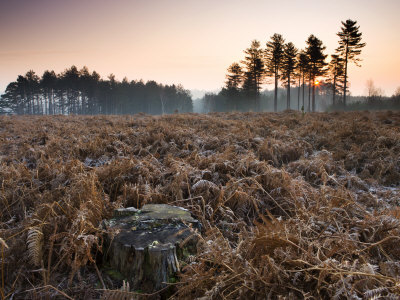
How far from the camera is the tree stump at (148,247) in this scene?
2.16 metres

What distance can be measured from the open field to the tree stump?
0.15 meters

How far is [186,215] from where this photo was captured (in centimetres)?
286

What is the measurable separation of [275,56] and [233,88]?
620 inches

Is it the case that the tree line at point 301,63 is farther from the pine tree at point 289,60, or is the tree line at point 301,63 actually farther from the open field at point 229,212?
the open field at point 229,212

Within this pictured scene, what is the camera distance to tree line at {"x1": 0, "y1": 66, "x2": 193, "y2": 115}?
7400cm

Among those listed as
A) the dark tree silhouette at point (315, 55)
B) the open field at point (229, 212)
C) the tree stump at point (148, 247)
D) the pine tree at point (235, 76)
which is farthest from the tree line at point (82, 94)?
the tree stump at point (148, 247)

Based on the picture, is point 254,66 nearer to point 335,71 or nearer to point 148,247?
point 335,71

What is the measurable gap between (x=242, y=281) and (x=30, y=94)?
308ft

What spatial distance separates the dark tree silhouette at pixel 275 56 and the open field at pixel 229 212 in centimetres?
4203

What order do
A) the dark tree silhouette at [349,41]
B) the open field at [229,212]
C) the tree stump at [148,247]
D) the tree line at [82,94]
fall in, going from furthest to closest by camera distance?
the tree line at [82,94]
the dark tree silhouette at [349,41]
the tree stump at [148,247]
the open field at [229,212]

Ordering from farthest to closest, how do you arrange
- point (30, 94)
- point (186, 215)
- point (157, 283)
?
1. point (30, 94)
2. point (186, 215)
3. point (157, 283)

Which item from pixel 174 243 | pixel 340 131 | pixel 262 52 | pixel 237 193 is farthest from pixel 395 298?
pixel 262 52

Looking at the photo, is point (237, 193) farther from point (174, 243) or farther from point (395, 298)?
point (395, 298)

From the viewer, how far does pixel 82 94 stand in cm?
7700
